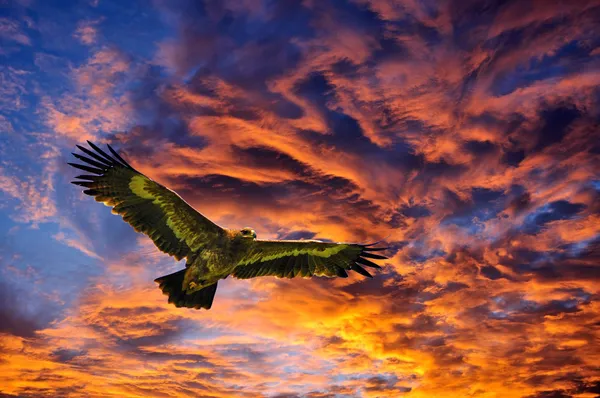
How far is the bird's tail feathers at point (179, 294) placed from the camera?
11.7 m

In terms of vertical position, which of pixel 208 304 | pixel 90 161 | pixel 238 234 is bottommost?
pixel 208 304

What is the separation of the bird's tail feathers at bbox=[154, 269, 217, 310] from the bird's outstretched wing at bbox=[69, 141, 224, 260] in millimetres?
530

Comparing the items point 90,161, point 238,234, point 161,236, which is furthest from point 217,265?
point 90,161

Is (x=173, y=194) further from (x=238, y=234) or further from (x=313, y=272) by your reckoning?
(x=313, y=272)

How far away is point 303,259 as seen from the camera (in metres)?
13.8

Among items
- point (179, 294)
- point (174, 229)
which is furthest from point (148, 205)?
point (179, 294)

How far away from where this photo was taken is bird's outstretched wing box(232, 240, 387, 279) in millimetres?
13077

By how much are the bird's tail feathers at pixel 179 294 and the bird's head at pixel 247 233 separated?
1.72 metres

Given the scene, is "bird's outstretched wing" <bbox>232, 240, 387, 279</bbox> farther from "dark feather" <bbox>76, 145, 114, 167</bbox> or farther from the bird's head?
"dark feather" <bbox>76, 145, 114, 167</bbox>

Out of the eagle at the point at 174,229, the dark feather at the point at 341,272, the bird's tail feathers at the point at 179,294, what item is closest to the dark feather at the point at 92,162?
the eagle at the point at 174,229

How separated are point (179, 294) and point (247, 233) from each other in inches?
86.2

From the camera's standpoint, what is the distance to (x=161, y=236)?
12.1 m

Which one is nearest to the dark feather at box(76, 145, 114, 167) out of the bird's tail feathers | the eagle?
the eagle

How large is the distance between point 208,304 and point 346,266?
163 inches
